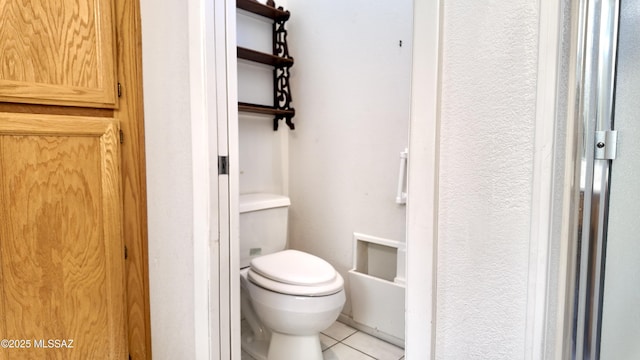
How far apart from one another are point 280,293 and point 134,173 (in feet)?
2.38

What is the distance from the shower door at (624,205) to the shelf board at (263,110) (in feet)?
5.32

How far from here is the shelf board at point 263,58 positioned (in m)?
1.93

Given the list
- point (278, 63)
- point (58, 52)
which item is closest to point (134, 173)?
point (58, 52)

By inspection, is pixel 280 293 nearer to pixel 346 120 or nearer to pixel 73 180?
pixel 73 180

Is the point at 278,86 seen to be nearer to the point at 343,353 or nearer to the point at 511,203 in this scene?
the point at 343,353

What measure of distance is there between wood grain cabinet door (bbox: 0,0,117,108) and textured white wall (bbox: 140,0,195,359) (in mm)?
128

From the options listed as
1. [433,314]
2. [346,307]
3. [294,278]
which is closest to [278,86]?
[294,278]

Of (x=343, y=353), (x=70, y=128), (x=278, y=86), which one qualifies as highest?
(x=278, y=86)

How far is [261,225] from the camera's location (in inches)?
73.5

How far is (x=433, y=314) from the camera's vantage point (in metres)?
0.65

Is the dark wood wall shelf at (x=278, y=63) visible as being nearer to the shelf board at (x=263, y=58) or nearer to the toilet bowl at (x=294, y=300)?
the shelf board at (x=263, y=58)

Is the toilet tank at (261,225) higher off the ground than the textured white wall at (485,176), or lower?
lower

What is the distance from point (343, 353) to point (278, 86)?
1.49 meters

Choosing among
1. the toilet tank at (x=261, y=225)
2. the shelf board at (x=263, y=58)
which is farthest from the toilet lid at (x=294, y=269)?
the shelf board at (x=263, y=58)
